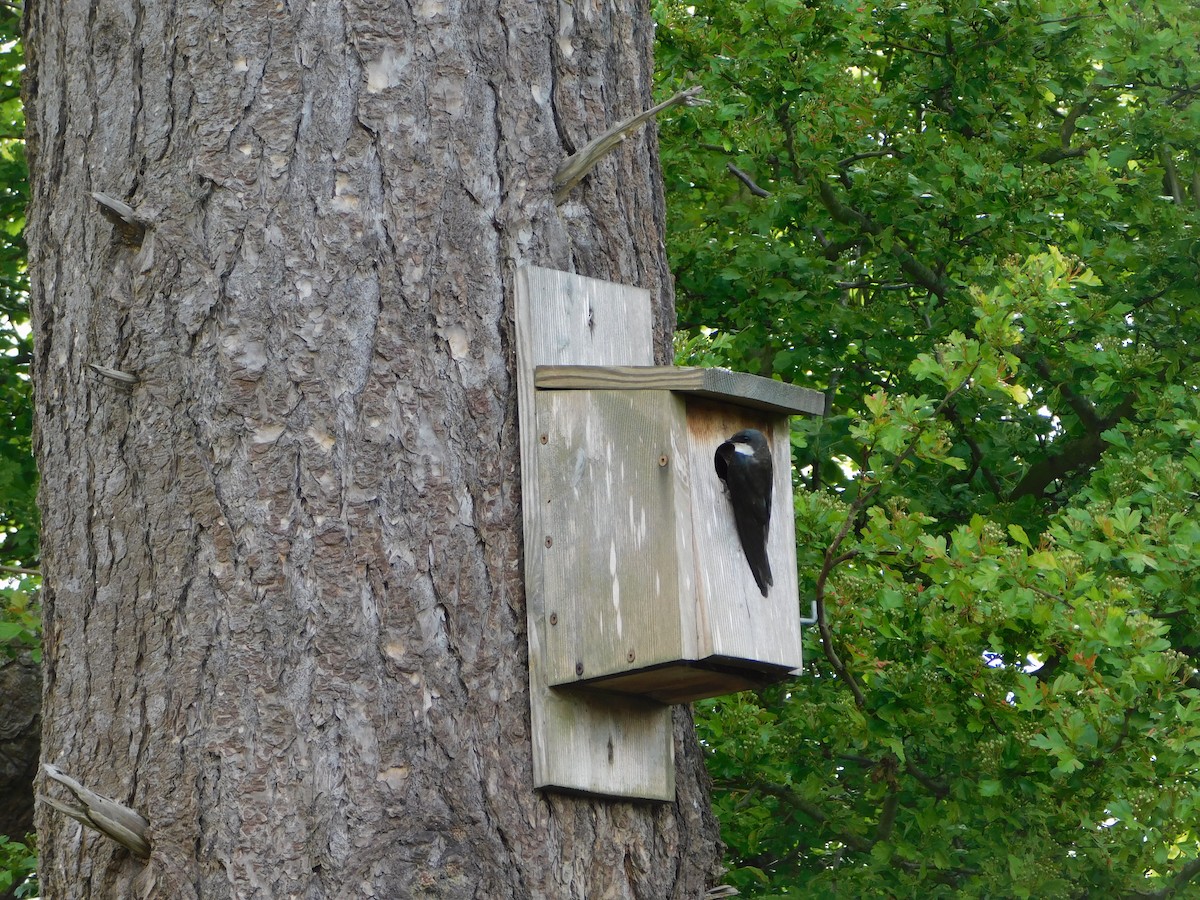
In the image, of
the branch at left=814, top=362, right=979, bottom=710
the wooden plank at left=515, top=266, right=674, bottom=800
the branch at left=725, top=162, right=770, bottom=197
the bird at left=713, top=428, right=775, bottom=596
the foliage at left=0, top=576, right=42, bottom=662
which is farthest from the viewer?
the branch at left=725, top=162, right=770, bottom=197

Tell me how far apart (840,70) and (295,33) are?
3.86 metres

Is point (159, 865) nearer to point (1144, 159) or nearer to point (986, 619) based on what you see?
point (986, 619)

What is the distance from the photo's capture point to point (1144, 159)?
545 cm

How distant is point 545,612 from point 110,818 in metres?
0.60

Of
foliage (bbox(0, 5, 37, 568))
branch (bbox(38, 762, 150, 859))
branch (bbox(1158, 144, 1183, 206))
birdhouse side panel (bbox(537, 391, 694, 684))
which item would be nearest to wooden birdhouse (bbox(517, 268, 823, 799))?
birdhouse side panel (bbox(537, 391, 694, 684))

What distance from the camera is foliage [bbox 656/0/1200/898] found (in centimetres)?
358

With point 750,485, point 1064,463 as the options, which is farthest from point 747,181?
point 750,485

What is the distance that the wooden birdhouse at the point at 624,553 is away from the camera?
75.6 inches

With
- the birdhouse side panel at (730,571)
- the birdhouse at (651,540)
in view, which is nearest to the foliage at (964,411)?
the birdhouse side panel at (730,571)

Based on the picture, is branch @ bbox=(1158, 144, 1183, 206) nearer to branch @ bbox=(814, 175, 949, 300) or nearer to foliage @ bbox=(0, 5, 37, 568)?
branch @ bbox=(814, 175, 949, 300)

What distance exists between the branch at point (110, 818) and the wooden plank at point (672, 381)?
77 cm

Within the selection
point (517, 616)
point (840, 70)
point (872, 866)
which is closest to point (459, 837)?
point (517, 616)

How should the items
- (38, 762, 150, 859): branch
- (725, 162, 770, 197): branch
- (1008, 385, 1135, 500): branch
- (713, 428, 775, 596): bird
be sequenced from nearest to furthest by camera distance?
(38, 762, 150, 859): branch
(713, 428, 775, 596): bird
(1008, 385, 1135, 500): branch
(725, 162, 770, 197): branch

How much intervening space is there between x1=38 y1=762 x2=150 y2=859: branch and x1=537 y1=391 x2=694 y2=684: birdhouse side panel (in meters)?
0.55
